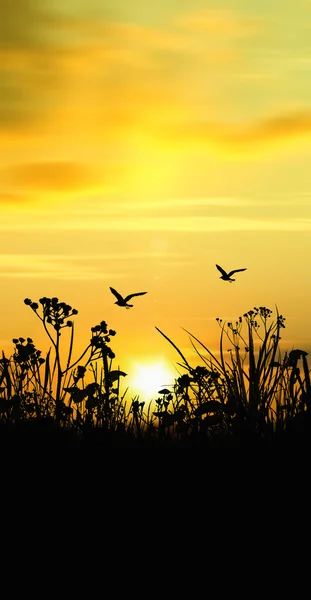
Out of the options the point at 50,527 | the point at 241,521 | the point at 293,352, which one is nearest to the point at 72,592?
the point at 50,527

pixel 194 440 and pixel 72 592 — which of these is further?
pixel 194 440

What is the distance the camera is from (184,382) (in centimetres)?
1004

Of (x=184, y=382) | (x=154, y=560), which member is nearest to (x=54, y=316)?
(x=184, y=382)

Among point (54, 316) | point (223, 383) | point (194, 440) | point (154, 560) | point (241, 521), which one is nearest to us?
point (154, 560)

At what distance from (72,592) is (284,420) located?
3.69 meters

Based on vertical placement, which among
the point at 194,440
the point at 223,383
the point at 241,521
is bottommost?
the point at 241,521

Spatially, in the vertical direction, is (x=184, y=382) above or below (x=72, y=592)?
above

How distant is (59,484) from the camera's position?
744 cm

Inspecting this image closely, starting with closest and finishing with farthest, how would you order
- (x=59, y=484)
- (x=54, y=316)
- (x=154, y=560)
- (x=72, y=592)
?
(x=72, y=592)
(x=154, y=560)
(x=59, y=484)
(x=54, y=316)

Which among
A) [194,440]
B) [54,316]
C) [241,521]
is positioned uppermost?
[54,316]

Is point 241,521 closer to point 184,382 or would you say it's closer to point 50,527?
point 50,527

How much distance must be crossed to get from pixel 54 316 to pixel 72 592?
5.55 metres

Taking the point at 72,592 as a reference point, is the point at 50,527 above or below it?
above

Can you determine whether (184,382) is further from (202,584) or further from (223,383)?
(202,584)
